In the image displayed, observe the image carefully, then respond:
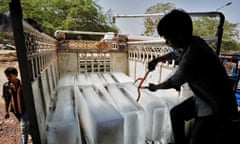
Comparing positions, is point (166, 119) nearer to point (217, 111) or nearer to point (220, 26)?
point (217, 111)

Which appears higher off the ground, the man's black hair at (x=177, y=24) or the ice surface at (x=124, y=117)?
the man's black hair at (x=177, y=24)

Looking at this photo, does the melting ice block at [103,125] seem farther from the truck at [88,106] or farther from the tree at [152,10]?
the tree at [152,10]

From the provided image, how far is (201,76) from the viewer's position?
2.76 ft

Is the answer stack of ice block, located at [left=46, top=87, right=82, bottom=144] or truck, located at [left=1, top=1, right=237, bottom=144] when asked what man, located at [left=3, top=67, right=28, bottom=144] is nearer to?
truck, located at [left=1, top=1, right=237, bottom=144]

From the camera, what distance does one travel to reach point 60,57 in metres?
3.75

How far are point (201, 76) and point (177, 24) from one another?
35 cm

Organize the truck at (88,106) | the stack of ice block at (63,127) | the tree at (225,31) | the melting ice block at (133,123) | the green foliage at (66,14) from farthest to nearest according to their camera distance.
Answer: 1. the tree at (225,31)
2. the green foliage at (66,14)
3. the melting ice block at (133,123)
4. the stack of ice block at (63,127)
5. the truck at (88,106)

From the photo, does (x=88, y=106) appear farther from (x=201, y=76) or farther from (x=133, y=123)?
(x=201, y=76)

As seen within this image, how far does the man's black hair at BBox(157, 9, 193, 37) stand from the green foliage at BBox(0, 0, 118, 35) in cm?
1071

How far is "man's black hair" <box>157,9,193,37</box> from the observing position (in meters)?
0.83

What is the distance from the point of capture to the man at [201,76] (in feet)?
2.72

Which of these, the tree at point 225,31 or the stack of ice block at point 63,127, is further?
the tree at point 225,31

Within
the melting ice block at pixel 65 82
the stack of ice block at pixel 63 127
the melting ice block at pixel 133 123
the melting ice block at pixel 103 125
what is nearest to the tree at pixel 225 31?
the melting ice block at pixel 65 82

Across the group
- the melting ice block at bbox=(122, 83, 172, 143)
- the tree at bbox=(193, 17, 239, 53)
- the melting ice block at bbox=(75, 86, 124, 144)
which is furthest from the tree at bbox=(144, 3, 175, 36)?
the melting ice block at bbox=(75, 86, 124, 144)
